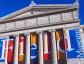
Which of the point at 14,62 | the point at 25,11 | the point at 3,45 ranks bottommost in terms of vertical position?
the point at 14,62

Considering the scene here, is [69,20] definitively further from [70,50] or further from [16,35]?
[16,35]

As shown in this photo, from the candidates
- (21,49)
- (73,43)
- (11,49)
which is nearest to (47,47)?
(73,43)

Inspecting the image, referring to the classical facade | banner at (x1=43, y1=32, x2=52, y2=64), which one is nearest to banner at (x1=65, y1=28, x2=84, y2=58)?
the classical facade

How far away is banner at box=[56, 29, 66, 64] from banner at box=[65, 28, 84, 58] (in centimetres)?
43

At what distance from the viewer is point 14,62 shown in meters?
23.0

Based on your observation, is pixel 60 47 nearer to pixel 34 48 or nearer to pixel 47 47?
pixel 47 47

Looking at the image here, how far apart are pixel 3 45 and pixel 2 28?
2187 millimetres

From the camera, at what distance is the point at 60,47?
853 inches

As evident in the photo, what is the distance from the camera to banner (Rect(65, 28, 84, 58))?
20.9 meters

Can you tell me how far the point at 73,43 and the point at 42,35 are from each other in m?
3.35

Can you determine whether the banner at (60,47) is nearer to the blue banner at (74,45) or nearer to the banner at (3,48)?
the blue banner at (74,45)

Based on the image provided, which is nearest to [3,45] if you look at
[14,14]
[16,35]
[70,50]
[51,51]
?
[16,35]

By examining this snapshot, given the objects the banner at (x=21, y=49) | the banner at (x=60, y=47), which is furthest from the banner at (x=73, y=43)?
the banner at (x=21, y=49)

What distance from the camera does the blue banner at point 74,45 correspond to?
821 inches
